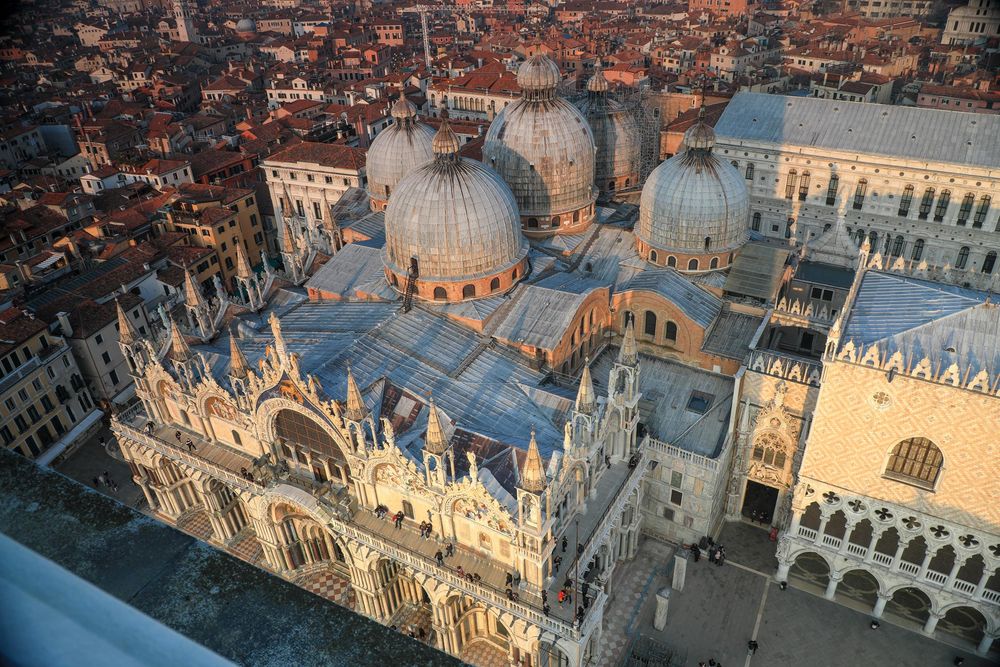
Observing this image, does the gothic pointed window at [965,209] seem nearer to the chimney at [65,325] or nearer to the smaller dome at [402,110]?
the smaller dome at [402,110]

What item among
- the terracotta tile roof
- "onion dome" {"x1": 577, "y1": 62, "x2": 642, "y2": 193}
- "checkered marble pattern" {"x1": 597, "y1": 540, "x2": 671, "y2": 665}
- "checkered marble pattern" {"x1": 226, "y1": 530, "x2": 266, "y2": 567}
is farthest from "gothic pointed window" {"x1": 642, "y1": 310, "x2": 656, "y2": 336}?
the terracotta tile roof

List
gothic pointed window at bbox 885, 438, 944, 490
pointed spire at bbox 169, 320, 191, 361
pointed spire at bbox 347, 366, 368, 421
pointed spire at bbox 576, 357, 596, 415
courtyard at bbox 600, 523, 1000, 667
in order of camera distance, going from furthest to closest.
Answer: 1. pointed spire at bbox 169, 320, 191, 361
2. courtyard at bbox 600, 523, 1000, 667
3. pointed spire at bbox 576, 357, 596, 415
4. pointed spire at bbox 347, 366, 368, 421
5. gothic pointed window at bbox 885, 438, 944, 490

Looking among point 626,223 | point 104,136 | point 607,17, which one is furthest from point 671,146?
point 607,17

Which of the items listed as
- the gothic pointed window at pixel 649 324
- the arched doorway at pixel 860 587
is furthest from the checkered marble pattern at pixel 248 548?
the arched doorway at pixel 860 587

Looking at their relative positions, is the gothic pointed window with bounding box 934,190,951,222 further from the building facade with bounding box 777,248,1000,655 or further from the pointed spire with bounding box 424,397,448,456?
the pointed spire with bounding box 424,397,448,456

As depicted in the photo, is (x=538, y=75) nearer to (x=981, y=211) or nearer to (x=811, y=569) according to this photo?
(x=811, y=569)
